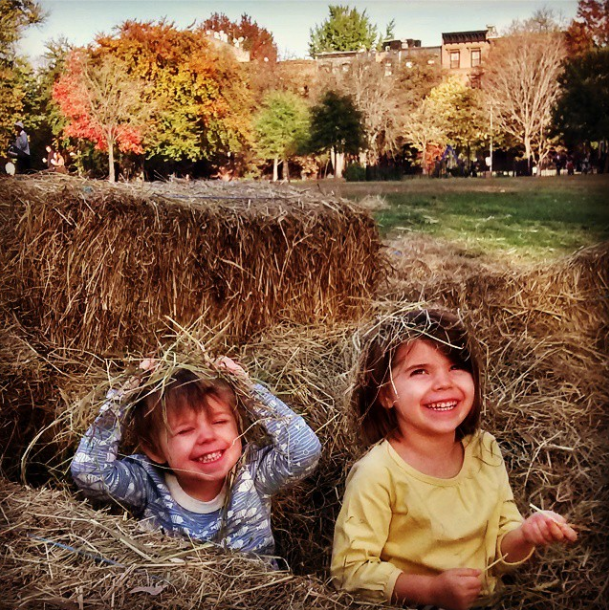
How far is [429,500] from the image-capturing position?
1.39m

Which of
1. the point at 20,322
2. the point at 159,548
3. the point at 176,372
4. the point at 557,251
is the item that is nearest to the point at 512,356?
the point at 557,251

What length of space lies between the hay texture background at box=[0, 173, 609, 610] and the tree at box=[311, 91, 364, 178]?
1.22ft

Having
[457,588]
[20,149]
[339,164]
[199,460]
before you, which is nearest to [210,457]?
[199,460]

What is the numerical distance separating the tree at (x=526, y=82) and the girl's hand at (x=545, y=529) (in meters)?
0.80

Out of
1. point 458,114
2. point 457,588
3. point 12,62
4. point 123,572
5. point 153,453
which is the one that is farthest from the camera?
point 12,62

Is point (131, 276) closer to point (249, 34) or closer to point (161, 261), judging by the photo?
point (161, 261)

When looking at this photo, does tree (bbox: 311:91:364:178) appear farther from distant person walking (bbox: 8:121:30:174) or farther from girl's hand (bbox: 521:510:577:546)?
girl's hand (bbox: 521:510:577:546)

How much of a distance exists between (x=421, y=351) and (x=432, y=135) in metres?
0.60

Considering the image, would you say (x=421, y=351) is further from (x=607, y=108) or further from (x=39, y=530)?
(x=39, y=530)

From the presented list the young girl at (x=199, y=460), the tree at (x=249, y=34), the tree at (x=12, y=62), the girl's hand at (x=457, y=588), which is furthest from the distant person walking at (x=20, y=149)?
the girl's hand at (x=457, y=588)

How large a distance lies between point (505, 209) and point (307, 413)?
2.30 ft

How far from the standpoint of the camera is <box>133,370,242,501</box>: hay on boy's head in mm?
1577

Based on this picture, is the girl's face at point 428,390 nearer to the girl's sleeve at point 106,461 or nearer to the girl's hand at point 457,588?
the girl's hand at point 457,588

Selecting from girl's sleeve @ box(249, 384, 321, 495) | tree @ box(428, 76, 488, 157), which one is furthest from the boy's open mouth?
tree @ box(428, 76, 488, 157)
